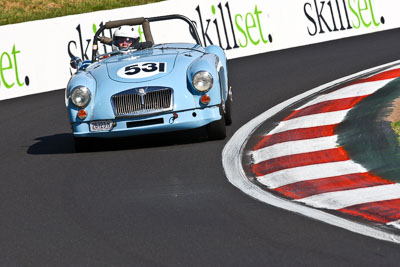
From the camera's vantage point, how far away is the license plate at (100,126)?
9281mm

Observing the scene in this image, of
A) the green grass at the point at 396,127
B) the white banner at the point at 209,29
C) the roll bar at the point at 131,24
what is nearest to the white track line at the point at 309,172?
the green grass at the point at 396,127

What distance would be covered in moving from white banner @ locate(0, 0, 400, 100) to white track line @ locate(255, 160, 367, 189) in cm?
834

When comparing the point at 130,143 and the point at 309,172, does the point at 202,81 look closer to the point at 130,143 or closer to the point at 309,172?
the point at 130,143

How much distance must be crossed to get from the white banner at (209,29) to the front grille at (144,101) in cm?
618

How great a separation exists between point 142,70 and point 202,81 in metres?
0.63

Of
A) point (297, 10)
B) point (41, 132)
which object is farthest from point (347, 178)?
point (297, 10)

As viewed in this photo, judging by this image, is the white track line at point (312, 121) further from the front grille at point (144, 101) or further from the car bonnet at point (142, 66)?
the car bonnet at point (142, 66)

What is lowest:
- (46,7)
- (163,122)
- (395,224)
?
(395,224)

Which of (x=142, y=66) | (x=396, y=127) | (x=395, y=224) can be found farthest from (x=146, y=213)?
(x=142, y=66)

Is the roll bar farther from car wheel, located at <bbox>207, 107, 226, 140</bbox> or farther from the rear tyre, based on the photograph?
car wheel, located at <bbox>207, 107, 226, 140</bbox>

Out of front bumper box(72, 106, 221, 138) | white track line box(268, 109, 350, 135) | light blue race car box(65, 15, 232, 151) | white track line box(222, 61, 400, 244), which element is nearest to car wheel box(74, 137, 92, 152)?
light blue race car box(65, 15, 232, 151)

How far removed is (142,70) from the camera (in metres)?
9.52

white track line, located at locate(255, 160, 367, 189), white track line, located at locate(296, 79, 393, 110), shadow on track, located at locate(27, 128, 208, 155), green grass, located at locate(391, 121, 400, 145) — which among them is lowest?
white track line, located at locate(255, 160, 367, 189)

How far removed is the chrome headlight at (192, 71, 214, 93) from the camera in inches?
366
